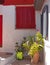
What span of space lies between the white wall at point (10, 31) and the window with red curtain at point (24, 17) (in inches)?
7.9

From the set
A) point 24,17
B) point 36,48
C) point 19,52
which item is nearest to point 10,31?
point 24,17

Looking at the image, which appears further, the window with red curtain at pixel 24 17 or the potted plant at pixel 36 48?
the window with red curtain at pixel 24 17

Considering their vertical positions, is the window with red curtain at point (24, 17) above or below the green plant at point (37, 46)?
above

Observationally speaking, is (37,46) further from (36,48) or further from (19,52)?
(19,52)

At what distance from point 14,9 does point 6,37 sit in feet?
4.83

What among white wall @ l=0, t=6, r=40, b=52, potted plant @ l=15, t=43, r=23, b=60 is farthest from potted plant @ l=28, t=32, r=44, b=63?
white wall @ l=0, t=6, r=40, b=52

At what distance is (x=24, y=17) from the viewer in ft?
27.9

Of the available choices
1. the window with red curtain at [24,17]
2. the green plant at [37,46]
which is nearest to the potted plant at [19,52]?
the window with red curtain at [24,17]

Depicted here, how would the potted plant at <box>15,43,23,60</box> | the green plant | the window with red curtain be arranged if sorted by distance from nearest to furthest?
1. the green plant
2. the potted plant at <box>15,43,23,60</box>
3. the window with red curtain

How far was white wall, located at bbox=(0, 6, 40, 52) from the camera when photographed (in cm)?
851

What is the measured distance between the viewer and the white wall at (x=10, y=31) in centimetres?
851

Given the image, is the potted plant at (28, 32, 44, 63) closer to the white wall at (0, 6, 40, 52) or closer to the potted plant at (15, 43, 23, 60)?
the potted plant at (15, 43, 23, 60)

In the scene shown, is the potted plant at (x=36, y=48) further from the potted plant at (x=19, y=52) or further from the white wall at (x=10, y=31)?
the white wall at (x=10, y=31)

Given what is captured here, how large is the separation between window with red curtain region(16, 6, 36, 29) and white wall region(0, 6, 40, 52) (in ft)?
0.66
